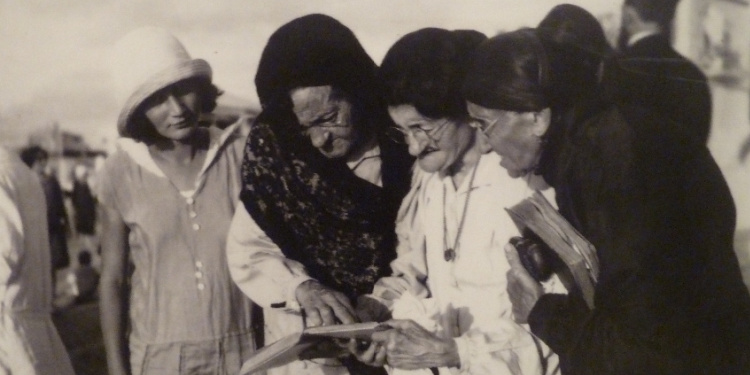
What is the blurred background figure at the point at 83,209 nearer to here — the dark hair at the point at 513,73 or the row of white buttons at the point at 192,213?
the row of white buttons at the point at 192,213

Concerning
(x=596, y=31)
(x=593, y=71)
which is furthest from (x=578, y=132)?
(x=596, y=31)

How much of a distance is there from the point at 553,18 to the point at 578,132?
2.17ft

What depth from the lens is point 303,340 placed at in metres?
1.79

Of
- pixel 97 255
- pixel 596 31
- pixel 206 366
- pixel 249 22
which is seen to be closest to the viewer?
pixel 596 31

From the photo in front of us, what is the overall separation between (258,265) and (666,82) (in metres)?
1.25

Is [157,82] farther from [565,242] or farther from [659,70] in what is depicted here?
[659,70]

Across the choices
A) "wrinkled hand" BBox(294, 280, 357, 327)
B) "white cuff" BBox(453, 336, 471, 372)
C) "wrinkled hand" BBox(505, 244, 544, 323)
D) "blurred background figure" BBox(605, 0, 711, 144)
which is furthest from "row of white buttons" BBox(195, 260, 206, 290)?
"blurred background figure" BBox(605, 0, 711, 144)

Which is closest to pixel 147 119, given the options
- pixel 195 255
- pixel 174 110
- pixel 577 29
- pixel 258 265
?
pixel 174 110

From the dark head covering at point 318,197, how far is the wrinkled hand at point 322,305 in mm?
122

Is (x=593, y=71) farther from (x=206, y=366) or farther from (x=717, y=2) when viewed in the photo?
(x=206, y=366)

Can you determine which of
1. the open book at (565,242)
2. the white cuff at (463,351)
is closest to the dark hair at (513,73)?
the open book at (565,242)

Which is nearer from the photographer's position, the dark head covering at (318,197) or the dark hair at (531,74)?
the dark hair at (531,74)

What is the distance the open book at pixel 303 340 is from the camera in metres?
1.78

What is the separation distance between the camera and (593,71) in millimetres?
1793
